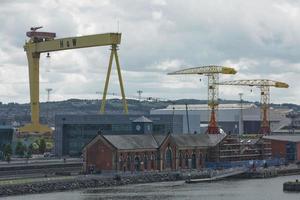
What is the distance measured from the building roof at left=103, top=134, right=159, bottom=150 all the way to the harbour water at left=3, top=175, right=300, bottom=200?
27.3 feet

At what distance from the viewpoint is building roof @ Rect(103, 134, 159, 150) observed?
279 feet

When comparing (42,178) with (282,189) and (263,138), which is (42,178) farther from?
(263,138)

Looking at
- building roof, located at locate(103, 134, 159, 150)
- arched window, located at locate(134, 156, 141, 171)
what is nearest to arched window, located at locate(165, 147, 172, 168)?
building roof, located at locate(103, 134, 159, 150)

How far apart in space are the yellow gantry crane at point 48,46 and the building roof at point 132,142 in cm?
1992

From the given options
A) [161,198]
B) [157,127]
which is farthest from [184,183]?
[157,127]

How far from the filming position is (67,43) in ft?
363

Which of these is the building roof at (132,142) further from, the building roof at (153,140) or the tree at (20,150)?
the tree at (20,150)

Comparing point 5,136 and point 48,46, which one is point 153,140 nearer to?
point 48,46

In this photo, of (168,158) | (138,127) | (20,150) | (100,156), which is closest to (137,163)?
(100,156)

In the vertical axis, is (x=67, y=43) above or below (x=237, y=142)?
above

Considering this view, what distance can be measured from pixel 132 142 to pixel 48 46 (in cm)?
3186

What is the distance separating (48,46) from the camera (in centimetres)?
11425

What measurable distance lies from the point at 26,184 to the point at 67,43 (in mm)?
44696

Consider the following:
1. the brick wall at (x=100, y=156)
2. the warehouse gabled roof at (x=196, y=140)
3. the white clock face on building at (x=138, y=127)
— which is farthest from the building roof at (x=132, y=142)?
the white clock face on building at (x=138, y=127)
